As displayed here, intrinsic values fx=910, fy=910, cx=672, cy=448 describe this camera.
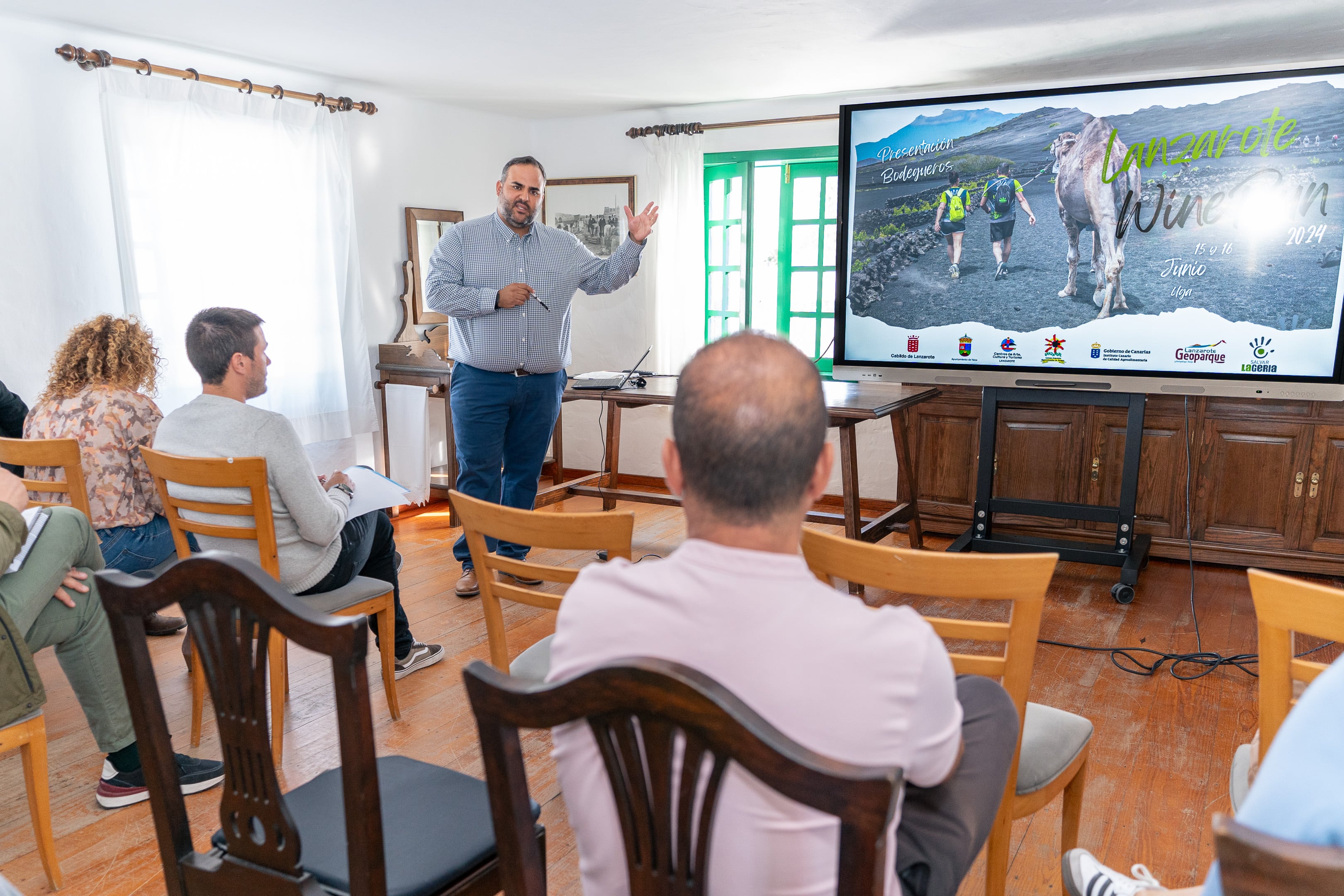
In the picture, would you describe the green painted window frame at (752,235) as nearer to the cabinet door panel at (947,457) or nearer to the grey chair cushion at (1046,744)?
the cabinet door panel at (947,457)

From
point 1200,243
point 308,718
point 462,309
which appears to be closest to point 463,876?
point 308,718

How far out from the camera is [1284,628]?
1.19 meters

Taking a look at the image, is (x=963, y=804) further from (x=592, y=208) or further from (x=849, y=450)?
(x=592, y=208)

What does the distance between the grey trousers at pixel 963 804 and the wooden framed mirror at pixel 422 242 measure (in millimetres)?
4172

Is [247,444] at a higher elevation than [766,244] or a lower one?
lower

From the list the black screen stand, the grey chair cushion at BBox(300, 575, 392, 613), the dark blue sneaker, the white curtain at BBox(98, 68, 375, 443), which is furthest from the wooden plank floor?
the white curtain at BBox(98, 68, 375, 443)

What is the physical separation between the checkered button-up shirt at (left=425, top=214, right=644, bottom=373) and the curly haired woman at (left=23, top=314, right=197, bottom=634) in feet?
3.56

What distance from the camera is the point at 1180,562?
3.95 m

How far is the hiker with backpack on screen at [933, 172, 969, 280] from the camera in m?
3.53

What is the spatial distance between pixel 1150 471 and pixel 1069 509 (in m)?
0.54

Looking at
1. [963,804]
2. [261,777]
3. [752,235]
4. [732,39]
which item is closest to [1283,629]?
[963,804]

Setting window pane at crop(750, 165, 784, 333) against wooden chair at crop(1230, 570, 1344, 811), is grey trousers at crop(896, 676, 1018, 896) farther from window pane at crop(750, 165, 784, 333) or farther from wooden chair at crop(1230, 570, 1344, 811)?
window pane at crop(750, 165, 784, 333)

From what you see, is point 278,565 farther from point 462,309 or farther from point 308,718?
point 462,309

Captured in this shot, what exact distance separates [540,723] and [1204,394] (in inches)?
136
